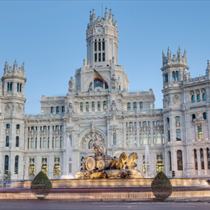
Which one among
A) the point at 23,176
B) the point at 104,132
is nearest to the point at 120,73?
the point at 104,132

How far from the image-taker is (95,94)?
302ft

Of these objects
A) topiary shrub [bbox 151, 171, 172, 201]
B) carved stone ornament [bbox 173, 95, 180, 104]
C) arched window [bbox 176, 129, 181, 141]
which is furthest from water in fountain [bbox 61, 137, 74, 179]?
topiary shrub [bbox 151, 171, 172, 201]

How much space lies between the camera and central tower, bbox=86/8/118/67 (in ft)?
350

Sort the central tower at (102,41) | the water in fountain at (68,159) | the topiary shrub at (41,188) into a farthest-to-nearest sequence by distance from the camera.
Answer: the central tower at (102,41) < the water in fountain at (68,159) < the topiary shrub at (41,188)

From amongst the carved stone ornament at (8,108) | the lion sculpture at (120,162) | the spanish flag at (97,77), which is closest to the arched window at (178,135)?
the spanish flag at (97,77)

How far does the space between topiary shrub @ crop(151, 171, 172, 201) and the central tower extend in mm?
82603

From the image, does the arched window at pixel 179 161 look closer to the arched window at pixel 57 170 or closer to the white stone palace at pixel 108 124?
the white stone palace at pixel 108 124

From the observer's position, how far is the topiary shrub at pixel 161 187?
80.1 feet

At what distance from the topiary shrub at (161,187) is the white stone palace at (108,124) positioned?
5474 centimetres

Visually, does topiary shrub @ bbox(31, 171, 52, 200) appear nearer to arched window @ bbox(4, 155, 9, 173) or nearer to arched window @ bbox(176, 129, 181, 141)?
arched window @ bbox(176, 129, 181, 141)

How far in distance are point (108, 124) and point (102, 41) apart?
1298 inches

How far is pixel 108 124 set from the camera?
8850 centimetres

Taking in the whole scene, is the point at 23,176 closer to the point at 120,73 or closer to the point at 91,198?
the point at 120,73

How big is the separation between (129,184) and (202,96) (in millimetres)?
48982
